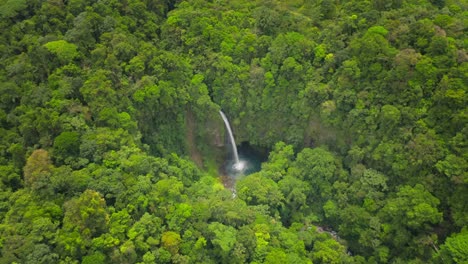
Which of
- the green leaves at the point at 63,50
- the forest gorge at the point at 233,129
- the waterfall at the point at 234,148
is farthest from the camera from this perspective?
the waterfall at the point at 234,148

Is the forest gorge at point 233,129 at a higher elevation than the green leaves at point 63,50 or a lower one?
lower

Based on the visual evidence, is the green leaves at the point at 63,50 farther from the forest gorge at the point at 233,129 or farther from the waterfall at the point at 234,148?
the waterfall at the point at 234,148

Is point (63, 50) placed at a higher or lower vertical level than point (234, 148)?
higher

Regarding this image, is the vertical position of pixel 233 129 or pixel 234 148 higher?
pixel 233 129

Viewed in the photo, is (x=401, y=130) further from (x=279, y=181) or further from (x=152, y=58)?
(x=152, y=58)

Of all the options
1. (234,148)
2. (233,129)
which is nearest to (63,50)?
(233,129)

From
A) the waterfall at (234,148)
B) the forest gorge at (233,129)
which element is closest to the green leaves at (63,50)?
the forest gorge at (233,129)

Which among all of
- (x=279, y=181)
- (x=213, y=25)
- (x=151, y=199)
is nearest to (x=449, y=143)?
(x=279, y=181)

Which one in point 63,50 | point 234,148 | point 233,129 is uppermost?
point 63,50

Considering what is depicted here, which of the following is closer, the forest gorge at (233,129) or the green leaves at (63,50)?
the forest gorge at (233,129)

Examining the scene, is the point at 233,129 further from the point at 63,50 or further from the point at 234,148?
the point at 63,50

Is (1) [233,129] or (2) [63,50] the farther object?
(1) [233,129]
